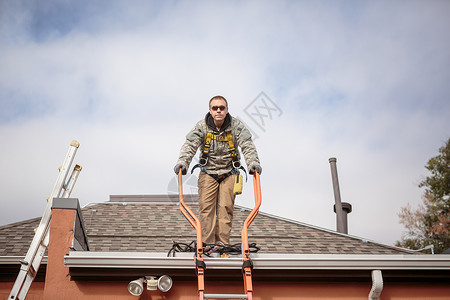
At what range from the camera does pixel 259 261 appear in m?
4.03

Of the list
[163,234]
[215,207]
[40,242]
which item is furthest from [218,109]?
[163,234]

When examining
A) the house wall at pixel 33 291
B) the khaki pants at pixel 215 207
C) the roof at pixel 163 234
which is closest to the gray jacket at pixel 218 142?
the khaki pants at pixel 215 207

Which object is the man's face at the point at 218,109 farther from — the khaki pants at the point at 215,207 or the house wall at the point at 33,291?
the house wall at the point at 33,291

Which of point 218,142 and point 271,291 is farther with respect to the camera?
point 218,142

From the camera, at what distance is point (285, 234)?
8664 millimetres

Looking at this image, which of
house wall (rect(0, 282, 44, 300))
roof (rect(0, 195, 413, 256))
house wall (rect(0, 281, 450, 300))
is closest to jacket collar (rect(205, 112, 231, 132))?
house wall (rect(0, 281, 450, 300))

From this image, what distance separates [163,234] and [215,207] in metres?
3.61

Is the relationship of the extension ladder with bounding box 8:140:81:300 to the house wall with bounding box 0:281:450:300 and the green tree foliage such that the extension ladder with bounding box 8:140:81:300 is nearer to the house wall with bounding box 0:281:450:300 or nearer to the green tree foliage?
the house wall with bounding box 0:281:450:300

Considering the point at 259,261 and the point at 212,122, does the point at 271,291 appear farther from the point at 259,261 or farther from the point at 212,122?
the point at 212,122

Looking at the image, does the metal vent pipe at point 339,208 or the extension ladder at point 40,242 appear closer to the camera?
the extension ladder at point 40,242

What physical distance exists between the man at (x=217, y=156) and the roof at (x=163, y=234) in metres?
2.75

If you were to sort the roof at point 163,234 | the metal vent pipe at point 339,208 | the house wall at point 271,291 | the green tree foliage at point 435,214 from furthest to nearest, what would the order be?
the green tree foliage at point 435,214 → the metal vent pipe at point 339,208 → the roof at point 163,234 → the house wall at point 271,291

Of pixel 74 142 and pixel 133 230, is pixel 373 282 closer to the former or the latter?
pixel 74 142

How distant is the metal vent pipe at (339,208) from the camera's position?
11.6m
